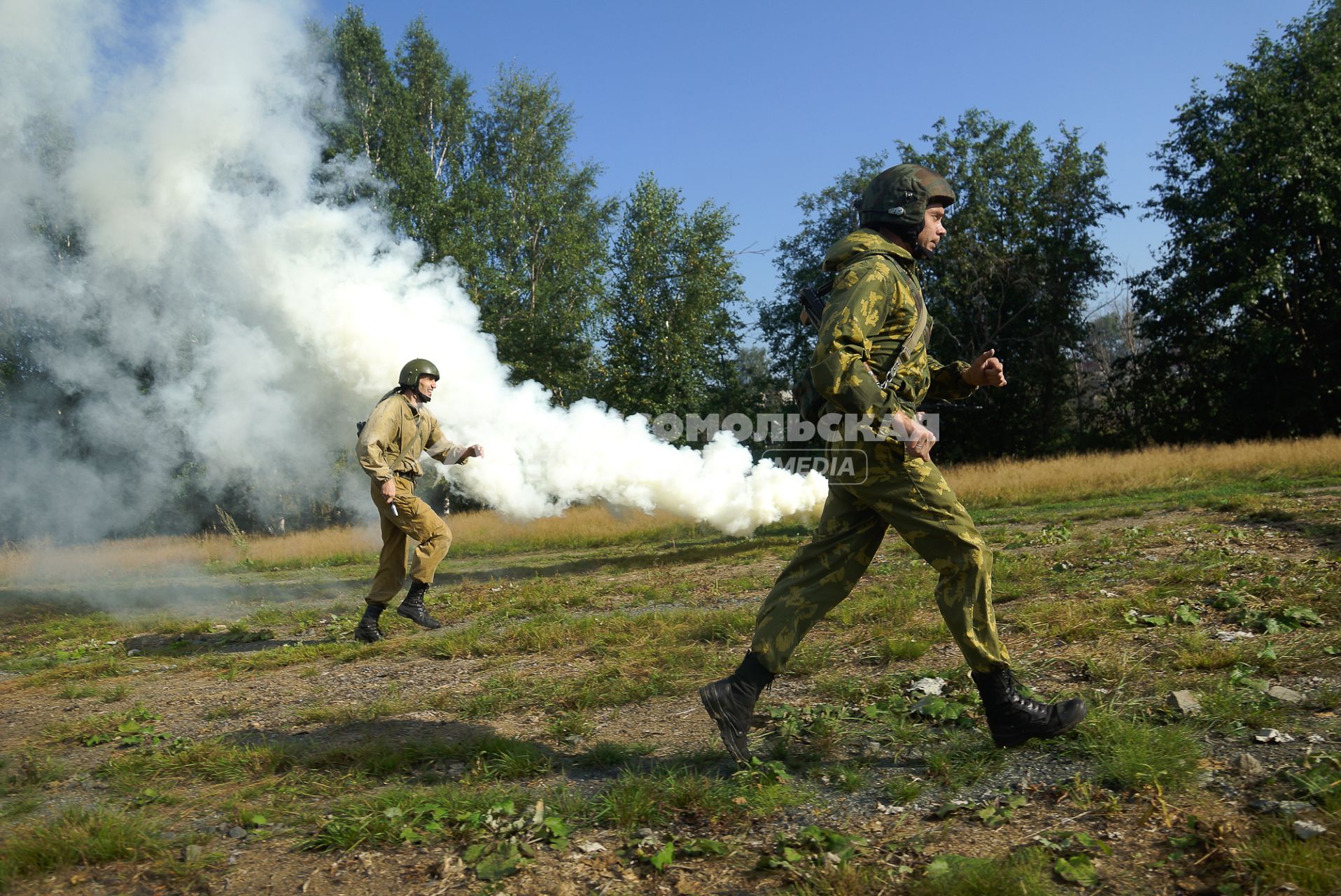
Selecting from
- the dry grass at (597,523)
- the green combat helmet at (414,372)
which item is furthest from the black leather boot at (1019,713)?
the dry grass at (597,523)

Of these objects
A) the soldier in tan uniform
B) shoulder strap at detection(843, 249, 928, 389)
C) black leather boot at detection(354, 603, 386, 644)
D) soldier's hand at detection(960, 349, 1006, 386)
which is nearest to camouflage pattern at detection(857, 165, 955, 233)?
shoulder strap at detection(843, 249, 928, 389)

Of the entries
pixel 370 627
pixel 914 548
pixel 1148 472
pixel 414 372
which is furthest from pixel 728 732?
pixel 1148 472

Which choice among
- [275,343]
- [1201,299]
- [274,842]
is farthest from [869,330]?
[1201,299]

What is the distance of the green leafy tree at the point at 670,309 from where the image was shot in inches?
1006

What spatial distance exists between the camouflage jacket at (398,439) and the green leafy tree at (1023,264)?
74.2ft

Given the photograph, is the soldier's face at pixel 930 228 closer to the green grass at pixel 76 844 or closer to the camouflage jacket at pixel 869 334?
the camouflage jacket at pixel 869 334

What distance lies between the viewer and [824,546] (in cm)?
364

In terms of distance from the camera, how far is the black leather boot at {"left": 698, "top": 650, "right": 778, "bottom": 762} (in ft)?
11.6

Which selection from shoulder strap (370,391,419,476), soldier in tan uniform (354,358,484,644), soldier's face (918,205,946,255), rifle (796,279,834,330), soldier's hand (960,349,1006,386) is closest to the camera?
soldier's hand (960,349,1006,386)

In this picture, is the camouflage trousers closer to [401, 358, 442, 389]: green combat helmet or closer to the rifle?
the rifle

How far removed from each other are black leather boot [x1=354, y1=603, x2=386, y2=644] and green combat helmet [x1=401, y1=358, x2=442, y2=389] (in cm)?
185

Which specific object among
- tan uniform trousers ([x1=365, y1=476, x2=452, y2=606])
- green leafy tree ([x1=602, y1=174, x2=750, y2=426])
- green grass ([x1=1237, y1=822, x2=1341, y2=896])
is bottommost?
green grass ([x1=1237, y1=822, x2=1341, y2=896])

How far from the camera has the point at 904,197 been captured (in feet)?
12.5

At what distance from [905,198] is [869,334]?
2.51 feet
